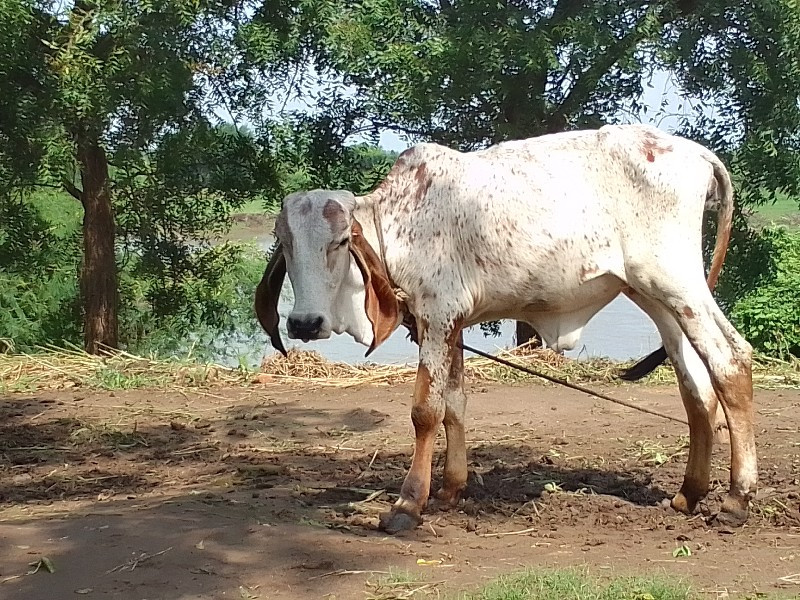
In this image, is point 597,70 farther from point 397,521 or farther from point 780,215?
point 397,521

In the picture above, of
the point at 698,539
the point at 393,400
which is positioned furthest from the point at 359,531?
the point at 393,400

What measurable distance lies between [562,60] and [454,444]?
5.61 metres

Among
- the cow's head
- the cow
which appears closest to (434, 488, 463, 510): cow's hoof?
the cow

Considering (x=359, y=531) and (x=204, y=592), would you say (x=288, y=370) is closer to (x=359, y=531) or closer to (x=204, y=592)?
(x=359, y=531)

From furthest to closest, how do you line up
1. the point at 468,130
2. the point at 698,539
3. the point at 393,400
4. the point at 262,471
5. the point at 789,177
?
the point at 468,130 → the point at 789,177 → the point at 393,400 → the point at 262,471 → the point at 698,539

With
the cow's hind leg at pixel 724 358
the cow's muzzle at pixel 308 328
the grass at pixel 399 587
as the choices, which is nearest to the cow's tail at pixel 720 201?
the cow's hind leg at pixel 724 358

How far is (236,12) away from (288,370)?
3.44 m

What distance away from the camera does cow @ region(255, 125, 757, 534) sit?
5.17 m

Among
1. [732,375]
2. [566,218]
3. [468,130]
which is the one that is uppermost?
[468,130]

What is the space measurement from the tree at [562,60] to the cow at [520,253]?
459cm

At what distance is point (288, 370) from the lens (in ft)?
33.9

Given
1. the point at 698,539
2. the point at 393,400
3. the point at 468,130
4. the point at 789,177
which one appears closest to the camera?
the point at 698,539

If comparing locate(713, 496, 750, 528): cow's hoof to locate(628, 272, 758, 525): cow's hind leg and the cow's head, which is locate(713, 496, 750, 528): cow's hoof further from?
the cow's head

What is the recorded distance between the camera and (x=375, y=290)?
522 cm
